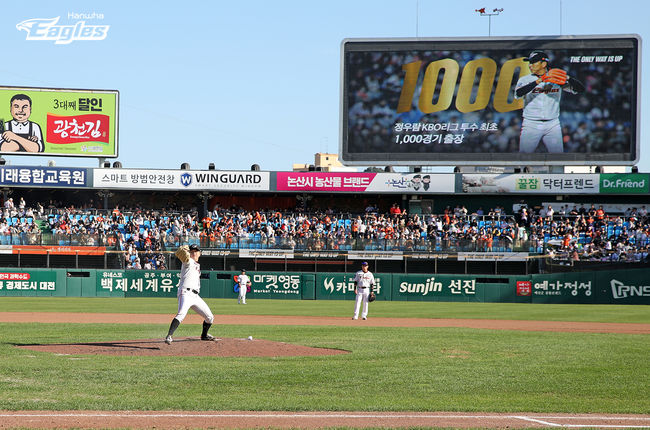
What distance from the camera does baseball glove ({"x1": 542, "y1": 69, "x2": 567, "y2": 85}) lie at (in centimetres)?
→ 4512

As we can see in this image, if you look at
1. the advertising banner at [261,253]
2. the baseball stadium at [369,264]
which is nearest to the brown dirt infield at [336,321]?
the baseball stadium at [369,264]

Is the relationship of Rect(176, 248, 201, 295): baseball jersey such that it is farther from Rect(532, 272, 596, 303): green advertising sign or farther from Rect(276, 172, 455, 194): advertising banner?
Rect(276, 172, 455, 194): advertising banner

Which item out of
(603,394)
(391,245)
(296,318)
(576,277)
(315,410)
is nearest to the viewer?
(315,410)

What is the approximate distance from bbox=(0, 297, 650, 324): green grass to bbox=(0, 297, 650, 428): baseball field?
693 cm

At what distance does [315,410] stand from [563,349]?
8.10 metres

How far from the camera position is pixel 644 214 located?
156 feet

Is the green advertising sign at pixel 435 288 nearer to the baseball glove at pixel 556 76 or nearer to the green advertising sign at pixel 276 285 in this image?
the green advertising sign at pixel 276 285

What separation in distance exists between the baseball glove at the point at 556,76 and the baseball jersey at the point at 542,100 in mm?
208

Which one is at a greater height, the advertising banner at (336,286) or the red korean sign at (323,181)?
the red korean sign at (323,181)

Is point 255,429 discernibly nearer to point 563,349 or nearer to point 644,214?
point 563,349

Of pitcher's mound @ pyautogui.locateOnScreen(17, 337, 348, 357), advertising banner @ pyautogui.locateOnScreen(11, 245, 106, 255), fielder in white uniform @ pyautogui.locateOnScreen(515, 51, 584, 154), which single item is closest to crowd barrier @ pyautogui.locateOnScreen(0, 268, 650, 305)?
Result: advertising banner @ pyautogui.locateOnScreen(11, 245, 106, 255)

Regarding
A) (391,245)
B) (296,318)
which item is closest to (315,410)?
(296,318)

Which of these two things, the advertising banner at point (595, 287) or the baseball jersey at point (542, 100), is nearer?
the advertising banner at point (595, 287)

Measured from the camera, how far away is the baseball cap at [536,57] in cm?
4544
